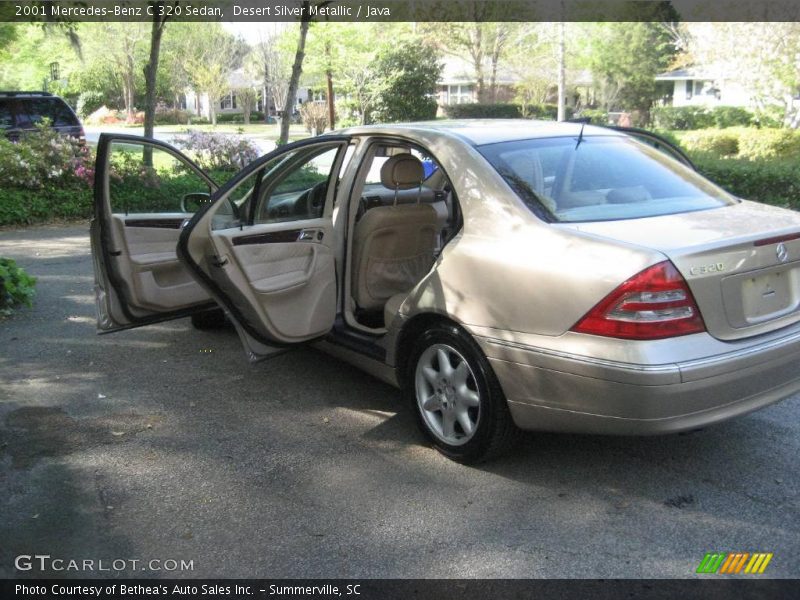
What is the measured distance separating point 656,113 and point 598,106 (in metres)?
15.4

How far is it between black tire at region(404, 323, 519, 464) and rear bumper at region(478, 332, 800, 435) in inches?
4.1

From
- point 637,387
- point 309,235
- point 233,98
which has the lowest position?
point 637,387

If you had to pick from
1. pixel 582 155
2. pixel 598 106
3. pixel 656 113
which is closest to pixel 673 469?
pixel 582 155

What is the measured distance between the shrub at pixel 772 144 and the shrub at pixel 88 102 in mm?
43228

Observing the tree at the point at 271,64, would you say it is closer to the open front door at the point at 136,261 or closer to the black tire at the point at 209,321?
the black tire at the point at 209,321

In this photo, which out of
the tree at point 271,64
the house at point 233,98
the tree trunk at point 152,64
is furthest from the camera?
the house at point 233,98

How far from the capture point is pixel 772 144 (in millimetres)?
18406

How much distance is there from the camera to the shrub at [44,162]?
11.8 m

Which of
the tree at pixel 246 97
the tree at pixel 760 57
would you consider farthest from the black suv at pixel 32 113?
the tree at pixel 246 97

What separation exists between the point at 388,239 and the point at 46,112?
12.7 m

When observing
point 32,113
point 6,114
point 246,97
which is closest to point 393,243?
point 6,114

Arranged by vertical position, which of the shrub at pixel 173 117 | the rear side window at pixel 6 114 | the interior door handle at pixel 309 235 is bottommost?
the interior door handle at pixel 309 235

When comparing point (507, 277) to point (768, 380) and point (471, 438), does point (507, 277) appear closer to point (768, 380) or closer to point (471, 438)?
point (471, 438)

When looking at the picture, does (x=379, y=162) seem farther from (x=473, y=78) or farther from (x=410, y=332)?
(x=473, y=78)
